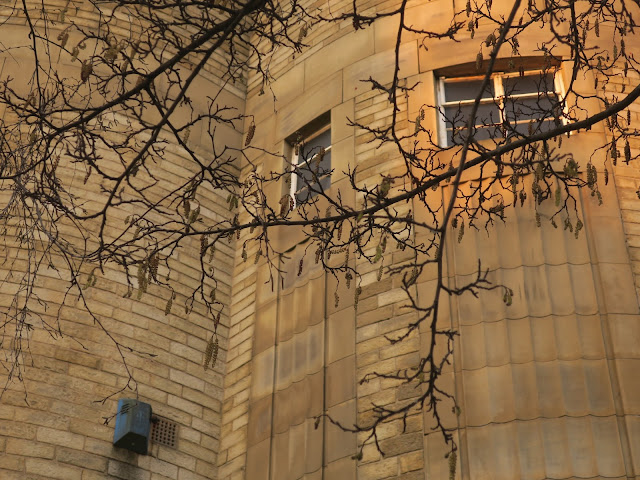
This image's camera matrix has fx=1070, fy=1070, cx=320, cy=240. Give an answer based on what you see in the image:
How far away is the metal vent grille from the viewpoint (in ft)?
39.2

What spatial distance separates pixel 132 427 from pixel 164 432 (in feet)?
2.23

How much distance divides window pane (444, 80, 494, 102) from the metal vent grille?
5.21 m

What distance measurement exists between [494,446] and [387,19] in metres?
6.41

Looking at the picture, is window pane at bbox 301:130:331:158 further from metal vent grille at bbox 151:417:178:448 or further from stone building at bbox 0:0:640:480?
metal vent grille at bbox 151:417:178:448

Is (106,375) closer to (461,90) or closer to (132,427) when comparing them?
(132,427)

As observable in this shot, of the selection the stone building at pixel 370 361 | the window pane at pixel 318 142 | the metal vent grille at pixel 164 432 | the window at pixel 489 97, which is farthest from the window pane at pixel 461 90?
the metal vent grille at pixel 164 432

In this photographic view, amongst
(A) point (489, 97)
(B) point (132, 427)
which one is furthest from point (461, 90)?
(B) point (132, 427)

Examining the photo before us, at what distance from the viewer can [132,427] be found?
1147 cm

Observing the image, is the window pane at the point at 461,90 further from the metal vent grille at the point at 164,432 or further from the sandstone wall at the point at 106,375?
the metal vent grille at the point at 164,432

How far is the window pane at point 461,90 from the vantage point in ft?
43.8

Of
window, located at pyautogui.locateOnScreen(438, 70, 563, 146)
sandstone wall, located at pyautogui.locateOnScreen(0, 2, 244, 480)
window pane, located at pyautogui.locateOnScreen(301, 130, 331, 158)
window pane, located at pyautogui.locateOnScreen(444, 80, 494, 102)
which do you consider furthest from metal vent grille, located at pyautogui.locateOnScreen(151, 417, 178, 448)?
window pane, located at pyautogui.locateOnScreen(444, 80, 494, 102)

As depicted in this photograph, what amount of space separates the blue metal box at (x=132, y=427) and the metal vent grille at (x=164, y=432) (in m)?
0.27

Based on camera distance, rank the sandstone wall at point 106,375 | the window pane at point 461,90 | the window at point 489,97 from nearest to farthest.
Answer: the sandstone wall at point 106,375
the window at point 489,97
the window pane at point 461,90

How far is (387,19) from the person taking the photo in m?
14.2
